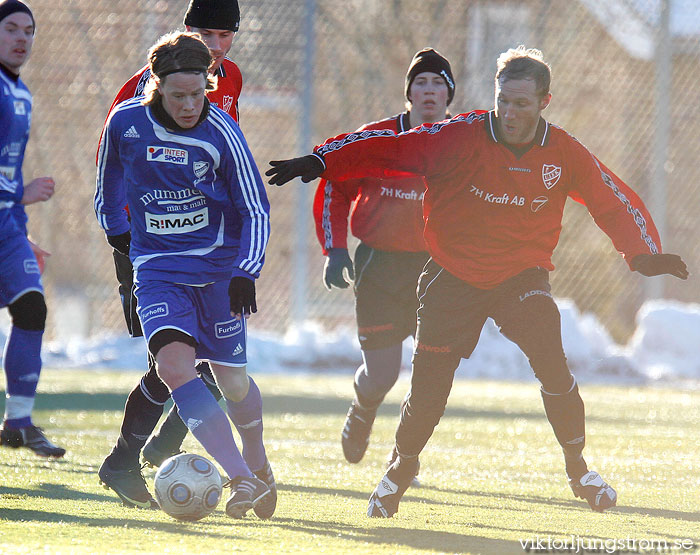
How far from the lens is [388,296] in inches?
234

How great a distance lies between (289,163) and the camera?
4.29 m

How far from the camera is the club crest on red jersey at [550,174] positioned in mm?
4605

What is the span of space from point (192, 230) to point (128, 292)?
62 cm

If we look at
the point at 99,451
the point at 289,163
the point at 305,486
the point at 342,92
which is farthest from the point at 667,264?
the point at 342,92

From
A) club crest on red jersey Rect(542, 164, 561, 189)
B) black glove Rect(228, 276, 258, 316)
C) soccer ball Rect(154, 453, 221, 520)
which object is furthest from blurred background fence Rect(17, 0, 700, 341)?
soccer ball Rect(154, 453, 221, 520)

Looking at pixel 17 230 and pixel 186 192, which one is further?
pixel 17 230

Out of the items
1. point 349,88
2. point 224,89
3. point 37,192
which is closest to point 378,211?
point 224,89

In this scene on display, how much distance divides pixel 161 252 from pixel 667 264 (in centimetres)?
186

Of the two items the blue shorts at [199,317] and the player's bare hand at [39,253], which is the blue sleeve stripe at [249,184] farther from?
the player's bare hand at [39,253]

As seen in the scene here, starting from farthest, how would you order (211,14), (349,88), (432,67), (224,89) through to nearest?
(349,88) → (432,67) → (224,89) → (211,14)

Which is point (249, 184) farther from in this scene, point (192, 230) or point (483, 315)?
point (483, 315)

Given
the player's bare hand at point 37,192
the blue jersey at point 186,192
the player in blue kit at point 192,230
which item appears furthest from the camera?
the player's bare hand at point 37,192

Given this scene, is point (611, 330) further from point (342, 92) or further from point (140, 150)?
point (140, 150)

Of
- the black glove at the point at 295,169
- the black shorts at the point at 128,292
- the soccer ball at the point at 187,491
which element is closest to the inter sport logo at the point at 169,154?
the black glove at the point at 295,169
